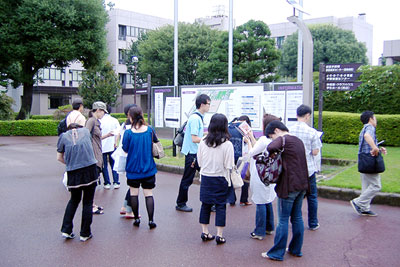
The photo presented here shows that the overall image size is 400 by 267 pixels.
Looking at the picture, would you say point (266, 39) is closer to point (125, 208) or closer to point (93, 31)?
point (93, 31)

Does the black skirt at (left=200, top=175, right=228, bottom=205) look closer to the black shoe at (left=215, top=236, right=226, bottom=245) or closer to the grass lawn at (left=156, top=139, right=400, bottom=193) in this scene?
the black shoe at (left=215, top=236, right=226, bottom=245)

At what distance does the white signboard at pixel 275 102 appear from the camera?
31.1 ft

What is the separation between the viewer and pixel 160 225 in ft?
18.9

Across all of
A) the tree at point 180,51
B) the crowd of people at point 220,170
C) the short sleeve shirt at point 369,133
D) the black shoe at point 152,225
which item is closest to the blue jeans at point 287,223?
the crowd of people at point 220,170

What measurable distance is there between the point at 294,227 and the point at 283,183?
585 millimetres

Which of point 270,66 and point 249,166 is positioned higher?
point 270,66

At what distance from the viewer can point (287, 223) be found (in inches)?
171

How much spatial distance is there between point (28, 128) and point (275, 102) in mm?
16749

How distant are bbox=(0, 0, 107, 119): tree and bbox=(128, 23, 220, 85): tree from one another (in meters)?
8.76

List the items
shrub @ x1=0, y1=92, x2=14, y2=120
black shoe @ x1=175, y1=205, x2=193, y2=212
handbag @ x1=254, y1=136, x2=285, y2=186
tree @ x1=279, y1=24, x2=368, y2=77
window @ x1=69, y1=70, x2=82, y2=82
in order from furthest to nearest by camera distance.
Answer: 1. window @ x1=69, y1=70, x2=82, y2=82
2. tree @ x1=279, y1=24, x2=368, y2=77
3. shrub @ x1=0, y1=92, x2=14, y2=120
4. black shoe @ x1=175, y1=205, x2=193, y2=212
5. handbag @ x1=254, y1=136, x2=285, y2=186

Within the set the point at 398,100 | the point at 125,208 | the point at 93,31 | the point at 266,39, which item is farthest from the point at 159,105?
the point at 266,39

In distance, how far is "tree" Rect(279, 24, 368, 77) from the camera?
4447cm

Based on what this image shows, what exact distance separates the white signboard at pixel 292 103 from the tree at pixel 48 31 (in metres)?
18.4

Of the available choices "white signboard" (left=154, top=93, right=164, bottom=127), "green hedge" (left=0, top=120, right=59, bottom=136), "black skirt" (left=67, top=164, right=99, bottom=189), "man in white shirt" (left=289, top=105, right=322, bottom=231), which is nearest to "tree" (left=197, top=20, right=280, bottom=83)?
"green hedge" (left=0, top=120, right=59, bottom=136)
